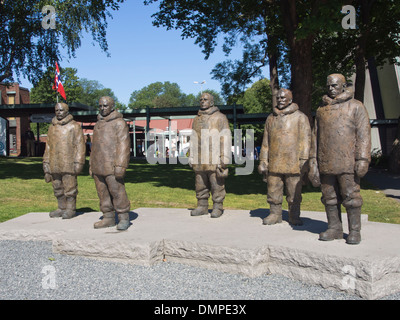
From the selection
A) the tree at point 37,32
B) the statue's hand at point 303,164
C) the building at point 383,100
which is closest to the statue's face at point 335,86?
the statue's hand at point 303,164

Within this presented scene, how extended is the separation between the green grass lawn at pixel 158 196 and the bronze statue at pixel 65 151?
191cm

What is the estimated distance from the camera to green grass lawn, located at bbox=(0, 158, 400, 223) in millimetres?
8695

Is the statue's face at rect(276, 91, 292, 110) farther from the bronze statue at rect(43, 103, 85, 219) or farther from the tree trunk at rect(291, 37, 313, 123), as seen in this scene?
the tree trunk at rect(291, 37, 313, 123)

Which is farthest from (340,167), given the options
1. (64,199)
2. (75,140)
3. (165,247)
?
(64,199)

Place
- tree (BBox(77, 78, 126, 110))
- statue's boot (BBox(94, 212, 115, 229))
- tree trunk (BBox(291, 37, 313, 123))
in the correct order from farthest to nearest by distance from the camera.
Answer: tree (BBox(77, 78, 126, 110)) → tree trunk (BBox(291, 37, 313, 123)) → statue's boot (BBox(94, 212, 115, 229))

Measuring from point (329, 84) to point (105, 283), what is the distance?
135 inches

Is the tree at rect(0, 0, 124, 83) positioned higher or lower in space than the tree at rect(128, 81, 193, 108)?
lower

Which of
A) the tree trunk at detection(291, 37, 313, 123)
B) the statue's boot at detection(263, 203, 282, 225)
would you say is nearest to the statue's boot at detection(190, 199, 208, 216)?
the statue's boot at detection(263, 203, 282, 225)

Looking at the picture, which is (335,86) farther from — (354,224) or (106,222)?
(106,222)

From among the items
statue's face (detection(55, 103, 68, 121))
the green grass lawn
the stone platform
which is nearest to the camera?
the stone platform

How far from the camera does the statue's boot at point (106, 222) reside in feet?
18.7

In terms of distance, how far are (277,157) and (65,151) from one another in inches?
132

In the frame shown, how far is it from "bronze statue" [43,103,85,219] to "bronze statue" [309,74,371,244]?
376 cm

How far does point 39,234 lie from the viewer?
5867 millimetres
